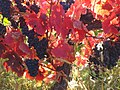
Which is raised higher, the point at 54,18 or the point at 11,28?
the point at 11,28

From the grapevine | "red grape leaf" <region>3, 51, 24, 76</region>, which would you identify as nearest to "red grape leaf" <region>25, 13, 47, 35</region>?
the grapevine

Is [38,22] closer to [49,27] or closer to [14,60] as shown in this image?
[49,27]

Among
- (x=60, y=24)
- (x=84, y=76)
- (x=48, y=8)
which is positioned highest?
(x=84, y=76)

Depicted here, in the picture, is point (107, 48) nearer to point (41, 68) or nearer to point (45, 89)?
point (41, 68)

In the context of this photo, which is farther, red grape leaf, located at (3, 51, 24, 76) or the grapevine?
red grape leaf, located at (3, 51, 24, 76)

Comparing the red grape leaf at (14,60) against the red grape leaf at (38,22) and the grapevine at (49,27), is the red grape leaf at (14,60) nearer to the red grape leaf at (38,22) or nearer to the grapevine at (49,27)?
the grapevine at (49,27)

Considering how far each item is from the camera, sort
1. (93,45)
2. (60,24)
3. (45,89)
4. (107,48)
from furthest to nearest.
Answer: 1. (45,89)
2. (93,45)
3. (107,48)
4. (60,24)

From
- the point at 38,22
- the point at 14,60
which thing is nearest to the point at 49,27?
the point at 38,22

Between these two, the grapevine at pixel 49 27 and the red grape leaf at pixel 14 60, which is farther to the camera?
the red grape leaf at pixel 14 60

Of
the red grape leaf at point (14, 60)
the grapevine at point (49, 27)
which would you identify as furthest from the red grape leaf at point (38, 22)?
the red grape leaf at point (14, 60)

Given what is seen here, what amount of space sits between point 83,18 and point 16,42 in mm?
227

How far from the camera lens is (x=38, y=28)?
0.81m

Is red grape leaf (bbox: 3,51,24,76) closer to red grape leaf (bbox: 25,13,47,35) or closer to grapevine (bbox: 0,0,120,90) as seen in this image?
grapevine (bbox: 0,0,120,90)

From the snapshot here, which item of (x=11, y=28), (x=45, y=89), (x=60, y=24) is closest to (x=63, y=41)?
(x=60, y=24)
